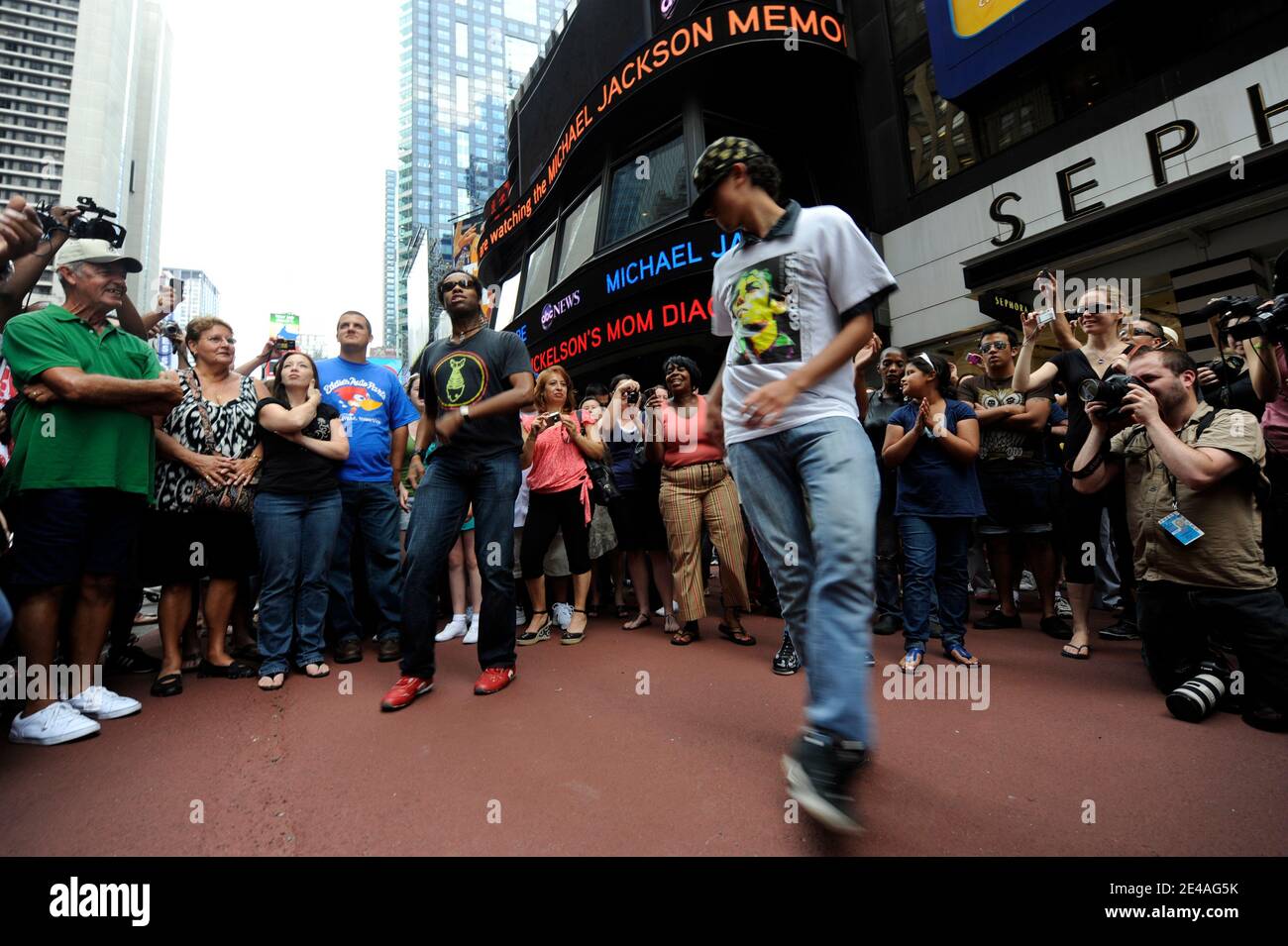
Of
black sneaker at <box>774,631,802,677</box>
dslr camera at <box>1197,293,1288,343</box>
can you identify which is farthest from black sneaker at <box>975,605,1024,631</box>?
dslr camera at <box>1197,293,1288,343</box>

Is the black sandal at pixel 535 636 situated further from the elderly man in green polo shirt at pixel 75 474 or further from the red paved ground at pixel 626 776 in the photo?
the elderly man in green polo shirt at pixel 75 474

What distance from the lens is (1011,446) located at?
4.18m

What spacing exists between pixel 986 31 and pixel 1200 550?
30.6 feet

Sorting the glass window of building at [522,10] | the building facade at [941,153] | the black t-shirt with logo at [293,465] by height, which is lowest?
the black t-shirt with logo at [293,465]

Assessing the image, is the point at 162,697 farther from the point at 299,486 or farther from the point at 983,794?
the point at 983,794

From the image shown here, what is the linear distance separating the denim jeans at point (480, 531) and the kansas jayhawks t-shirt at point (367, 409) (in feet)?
3.84

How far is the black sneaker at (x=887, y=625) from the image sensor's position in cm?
417

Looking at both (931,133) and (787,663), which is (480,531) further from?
(931,133)

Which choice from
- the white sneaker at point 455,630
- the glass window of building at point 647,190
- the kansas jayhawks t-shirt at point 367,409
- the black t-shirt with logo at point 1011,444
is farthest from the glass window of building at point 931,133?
the white sneaker at point 455,630

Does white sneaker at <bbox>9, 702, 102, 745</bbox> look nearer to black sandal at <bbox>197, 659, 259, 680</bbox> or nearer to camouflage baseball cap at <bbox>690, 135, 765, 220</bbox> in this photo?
black sandal at <bbox>197, 659, 259, 680</bbox>

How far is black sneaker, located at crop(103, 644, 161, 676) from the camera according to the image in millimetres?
3598
